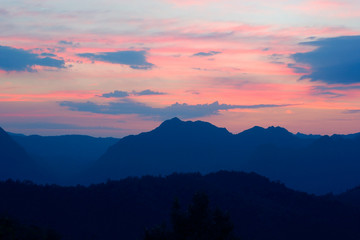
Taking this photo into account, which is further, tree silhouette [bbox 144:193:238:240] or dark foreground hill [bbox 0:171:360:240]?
dark foreground hill [bbox 0:171:360:240]

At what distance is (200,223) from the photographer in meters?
33.7

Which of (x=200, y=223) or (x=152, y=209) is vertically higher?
(x=200, y=223)

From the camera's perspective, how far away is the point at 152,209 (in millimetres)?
121125

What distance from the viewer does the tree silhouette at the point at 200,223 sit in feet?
109

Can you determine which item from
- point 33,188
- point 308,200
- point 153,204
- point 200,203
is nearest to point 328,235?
point 308,200

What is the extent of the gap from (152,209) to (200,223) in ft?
293

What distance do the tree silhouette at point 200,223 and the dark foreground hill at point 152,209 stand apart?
6709cm

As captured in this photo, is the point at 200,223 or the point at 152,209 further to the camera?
the point at 152,209

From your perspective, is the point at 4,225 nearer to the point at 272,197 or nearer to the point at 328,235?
the point at 328,235

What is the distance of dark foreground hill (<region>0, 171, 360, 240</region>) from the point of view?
10712cm

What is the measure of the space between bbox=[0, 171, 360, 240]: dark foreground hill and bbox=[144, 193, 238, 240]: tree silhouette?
67.1 metres

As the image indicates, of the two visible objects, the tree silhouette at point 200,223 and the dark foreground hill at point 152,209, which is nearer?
the tree silhouette at point 200,223

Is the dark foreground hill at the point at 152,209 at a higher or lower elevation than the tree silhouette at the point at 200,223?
lower

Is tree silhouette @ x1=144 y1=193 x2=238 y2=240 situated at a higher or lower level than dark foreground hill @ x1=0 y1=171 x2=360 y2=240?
higher
